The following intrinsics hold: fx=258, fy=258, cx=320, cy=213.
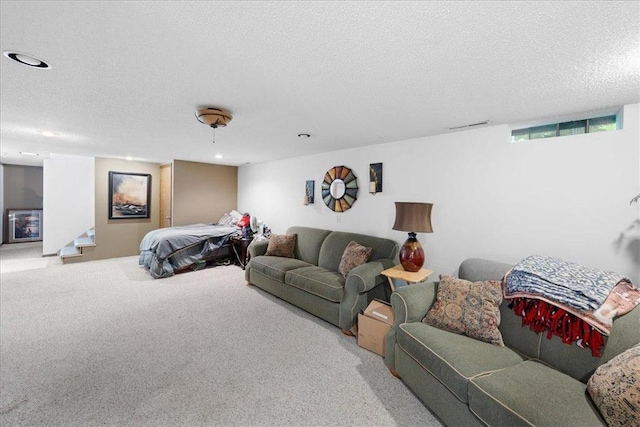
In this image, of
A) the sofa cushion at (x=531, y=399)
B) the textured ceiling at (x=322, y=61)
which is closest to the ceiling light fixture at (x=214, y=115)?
the textured ceiling at (x=322, y=61)

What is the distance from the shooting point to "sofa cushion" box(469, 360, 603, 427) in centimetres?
119

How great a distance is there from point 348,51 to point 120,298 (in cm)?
430

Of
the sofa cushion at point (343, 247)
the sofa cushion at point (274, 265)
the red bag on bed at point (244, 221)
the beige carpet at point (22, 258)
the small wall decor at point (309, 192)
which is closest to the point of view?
the sofa cushion at point (343, 247)

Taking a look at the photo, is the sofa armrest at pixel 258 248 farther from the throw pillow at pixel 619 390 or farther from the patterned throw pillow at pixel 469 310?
the throw pillow at pixel 619 390

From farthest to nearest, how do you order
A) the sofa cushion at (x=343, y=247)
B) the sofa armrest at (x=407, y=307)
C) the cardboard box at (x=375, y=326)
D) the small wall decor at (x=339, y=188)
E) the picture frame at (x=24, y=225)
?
the picture frame at (x=24, y=225)
the small wall decor at (x=339, y=188)
the sofa cushion at (x=343, y=247)
the cardboard box at (x=375, y=326)
the sofa armrest at (x=407, y=307)

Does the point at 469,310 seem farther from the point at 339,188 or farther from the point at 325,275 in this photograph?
the point at 339,188

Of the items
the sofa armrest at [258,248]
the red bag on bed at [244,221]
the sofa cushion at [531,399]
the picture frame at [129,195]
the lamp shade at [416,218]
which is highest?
the picture frame at [129,195]

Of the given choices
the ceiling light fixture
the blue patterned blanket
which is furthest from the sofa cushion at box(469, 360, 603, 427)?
the ceiling light fixture

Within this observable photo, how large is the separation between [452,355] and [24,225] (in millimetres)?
10964

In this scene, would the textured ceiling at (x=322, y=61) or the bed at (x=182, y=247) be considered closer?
the textured ceiling at (x=322, y=61)

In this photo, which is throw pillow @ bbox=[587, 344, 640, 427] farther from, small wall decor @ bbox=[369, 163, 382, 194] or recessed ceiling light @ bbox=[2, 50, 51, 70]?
recessed ceiling light @ bbox=[2, 50, 51, 70]

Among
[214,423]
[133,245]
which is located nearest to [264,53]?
[214,423]

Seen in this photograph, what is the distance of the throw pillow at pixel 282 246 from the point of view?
14.5 ft

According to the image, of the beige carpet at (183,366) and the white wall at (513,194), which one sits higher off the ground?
the white wall at (513,194)
